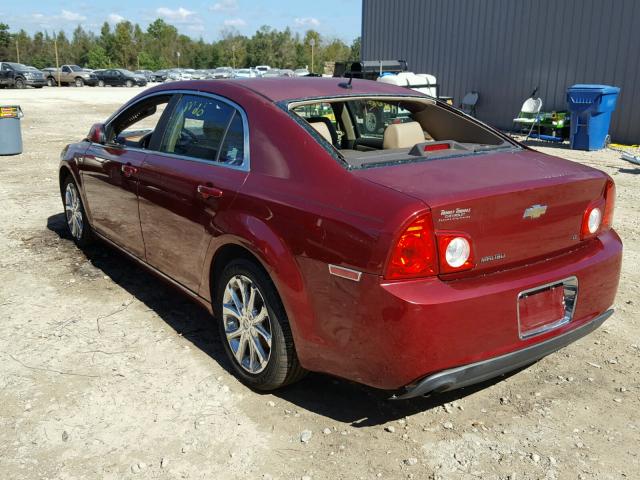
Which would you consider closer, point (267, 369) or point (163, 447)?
point (163, 447)

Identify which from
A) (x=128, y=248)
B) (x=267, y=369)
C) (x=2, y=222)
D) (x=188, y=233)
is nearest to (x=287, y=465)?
(x=267, y=369)

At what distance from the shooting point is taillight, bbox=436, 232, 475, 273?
2543 millimetres

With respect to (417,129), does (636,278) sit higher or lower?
lower

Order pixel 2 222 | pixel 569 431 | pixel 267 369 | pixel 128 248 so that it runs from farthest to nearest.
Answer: pixel 2 222
pixel 128 248
pixel 267 369
pixel 569 431

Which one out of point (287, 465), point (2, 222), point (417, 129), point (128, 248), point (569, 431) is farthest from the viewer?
point (2, 222)

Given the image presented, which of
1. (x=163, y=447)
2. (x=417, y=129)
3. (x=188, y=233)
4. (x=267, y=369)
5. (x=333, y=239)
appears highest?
(x=417, y=129)

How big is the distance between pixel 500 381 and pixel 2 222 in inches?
227

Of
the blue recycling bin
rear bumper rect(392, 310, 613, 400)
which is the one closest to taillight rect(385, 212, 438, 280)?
rear bumper rect(392, 310, 613, 400)

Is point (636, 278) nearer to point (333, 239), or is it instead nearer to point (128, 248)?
point (333, 239)

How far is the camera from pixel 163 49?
87.2 meters

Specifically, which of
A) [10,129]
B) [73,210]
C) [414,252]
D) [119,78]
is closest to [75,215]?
[73,210]

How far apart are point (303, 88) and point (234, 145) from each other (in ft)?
1.77

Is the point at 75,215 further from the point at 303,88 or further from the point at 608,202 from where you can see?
the point at 608,202

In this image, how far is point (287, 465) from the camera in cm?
274
